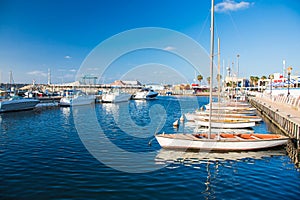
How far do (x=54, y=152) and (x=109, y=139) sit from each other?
5.77m

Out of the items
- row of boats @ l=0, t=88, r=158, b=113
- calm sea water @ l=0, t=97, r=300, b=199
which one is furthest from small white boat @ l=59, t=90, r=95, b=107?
calm sea water @ l=0, t=97, r=300, b=199

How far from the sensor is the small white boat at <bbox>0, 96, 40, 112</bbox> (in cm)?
4188

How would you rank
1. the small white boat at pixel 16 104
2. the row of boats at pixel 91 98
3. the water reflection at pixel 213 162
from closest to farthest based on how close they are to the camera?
the water reflection at pixel 213 162
the small white boat at pixel 16 104
the row of boats at pixel 91 98

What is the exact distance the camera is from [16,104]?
4403cm

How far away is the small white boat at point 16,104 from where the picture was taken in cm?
4188

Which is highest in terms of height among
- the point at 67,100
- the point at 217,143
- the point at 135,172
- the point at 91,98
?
the point at 91,98

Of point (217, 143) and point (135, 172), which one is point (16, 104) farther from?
point (217, 143)

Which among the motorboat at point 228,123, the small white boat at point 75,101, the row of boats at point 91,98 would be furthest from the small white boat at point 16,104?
the motorboat at point 228,123

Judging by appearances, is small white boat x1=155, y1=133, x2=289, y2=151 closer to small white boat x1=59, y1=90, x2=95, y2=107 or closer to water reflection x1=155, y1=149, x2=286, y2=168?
water reflection x1=155, y1=149, x2=286, y2=168

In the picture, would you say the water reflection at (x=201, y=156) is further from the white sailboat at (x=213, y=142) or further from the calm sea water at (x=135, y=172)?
the white sailboat at (x=213, y=142)

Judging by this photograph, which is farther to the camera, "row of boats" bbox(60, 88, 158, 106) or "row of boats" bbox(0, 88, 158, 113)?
"row of boats" bbox(60, 88, 158, 106)

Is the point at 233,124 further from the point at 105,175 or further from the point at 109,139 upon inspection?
the point at 105,175

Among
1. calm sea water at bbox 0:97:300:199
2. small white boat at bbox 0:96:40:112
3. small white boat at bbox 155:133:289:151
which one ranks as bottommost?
calm sea water at bbox 0:97:300:199

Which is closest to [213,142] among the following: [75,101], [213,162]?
[213,162]
